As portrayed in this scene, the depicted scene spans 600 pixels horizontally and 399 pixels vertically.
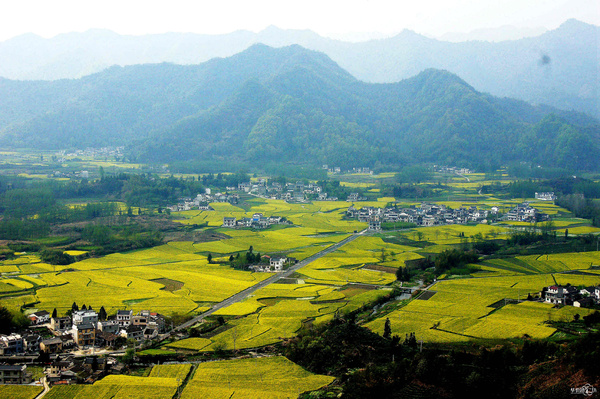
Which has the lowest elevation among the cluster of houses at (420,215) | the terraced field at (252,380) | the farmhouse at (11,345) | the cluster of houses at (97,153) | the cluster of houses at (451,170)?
the terraced field at (252,380)

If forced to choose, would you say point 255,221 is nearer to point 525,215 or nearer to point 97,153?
point 525,215

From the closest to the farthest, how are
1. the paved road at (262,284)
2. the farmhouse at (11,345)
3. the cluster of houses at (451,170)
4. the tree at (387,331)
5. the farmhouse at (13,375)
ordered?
the farmhouse at (13,375) < the farmhouse at (11,345) < the tree at (387,331) < the paved road at (262,284) < the cluster of houses at (451,170)

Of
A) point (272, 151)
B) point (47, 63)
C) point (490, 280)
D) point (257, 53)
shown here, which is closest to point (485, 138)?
point (272, 151)

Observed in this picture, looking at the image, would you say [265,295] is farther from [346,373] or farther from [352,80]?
[352,80]

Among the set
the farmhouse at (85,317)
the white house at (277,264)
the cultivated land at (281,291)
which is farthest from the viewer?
the white house at (277,264)

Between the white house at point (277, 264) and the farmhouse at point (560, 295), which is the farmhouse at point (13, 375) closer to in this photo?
the white house at point (277, 264)

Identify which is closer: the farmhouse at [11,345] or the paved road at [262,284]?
the farmhouse at [11,345]

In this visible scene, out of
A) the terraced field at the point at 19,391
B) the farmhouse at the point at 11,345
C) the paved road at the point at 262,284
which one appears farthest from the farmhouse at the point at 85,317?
the terraced field at the point at 19,391
